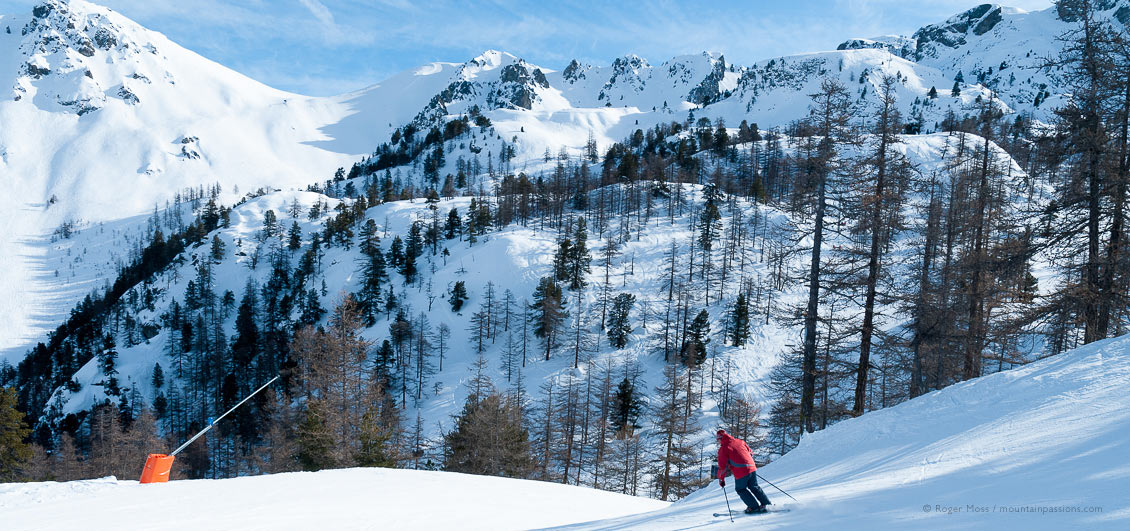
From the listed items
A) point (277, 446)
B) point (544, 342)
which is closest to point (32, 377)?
point (277, 446)

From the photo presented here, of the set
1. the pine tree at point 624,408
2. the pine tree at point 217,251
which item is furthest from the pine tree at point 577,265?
the pine tree at point 217,251

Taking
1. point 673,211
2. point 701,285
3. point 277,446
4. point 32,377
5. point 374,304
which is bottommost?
point 32,377

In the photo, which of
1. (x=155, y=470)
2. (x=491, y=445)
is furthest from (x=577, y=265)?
(x=155, y=470)

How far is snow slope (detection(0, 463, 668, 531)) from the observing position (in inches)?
329

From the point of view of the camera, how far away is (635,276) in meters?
72.0

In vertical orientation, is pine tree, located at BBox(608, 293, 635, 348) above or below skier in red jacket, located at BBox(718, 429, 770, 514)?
below

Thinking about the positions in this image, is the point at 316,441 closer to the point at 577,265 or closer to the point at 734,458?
the point at 734,458

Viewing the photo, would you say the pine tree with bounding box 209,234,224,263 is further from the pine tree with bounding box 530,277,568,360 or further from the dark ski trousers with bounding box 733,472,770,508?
the dark ski trousers with bounding box 733,472,770,508

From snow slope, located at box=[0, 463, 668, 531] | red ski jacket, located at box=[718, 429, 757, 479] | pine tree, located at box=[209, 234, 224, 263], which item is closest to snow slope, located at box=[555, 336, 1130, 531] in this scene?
red ski jacket, located at box=[718, 429, 757, 479]

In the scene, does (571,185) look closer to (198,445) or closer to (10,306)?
(198,445)

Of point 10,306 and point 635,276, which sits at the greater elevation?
point 635,276

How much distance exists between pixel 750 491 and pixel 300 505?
8276 mm

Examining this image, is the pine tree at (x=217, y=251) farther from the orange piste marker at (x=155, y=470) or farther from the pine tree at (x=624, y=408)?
the orange piste marker at (x=155, y=470)

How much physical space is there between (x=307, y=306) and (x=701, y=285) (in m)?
60.1
